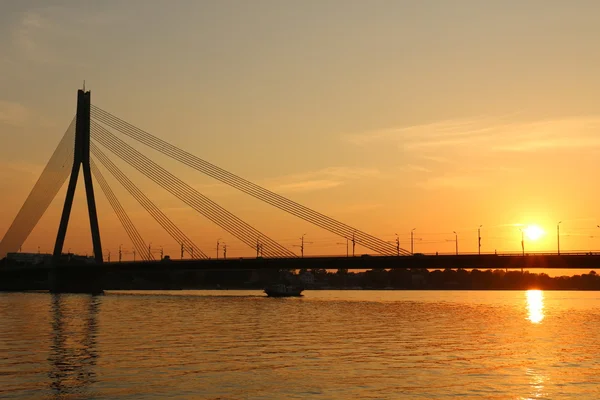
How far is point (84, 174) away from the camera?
103000mm

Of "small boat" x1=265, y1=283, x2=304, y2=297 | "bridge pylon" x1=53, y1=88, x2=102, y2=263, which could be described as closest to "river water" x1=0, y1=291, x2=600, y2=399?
"bridge pylon" x1=53, y1=88, x2=102, y2=263

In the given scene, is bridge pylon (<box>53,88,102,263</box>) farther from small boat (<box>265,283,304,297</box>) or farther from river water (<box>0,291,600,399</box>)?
small boat (<box>265,283,304,297</box>)

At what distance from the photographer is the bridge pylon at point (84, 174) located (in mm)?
101250

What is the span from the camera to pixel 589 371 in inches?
1387

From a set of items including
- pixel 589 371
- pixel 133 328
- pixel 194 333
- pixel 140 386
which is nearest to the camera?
pixel 140 386

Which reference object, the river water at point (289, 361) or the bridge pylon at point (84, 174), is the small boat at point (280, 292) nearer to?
the bridge pylon at point (84, 174)

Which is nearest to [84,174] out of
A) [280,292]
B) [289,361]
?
[280,292]

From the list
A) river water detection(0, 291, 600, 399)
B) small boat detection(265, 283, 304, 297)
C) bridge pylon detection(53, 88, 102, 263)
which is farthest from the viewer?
small boat detection(265, 283, 304, 297)

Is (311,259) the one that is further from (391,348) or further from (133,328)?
(391,348)

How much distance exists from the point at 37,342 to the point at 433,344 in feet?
75.2

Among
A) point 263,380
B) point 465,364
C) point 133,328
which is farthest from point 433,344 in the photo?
point 133,328

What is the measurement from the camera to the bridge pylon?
101 metres

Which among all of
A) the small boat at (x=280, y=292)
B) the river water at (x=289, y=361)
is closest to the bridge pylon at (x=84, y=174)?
the river water at (x=289, y=361)

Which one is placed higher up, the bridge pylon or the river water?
the bridge pylon
